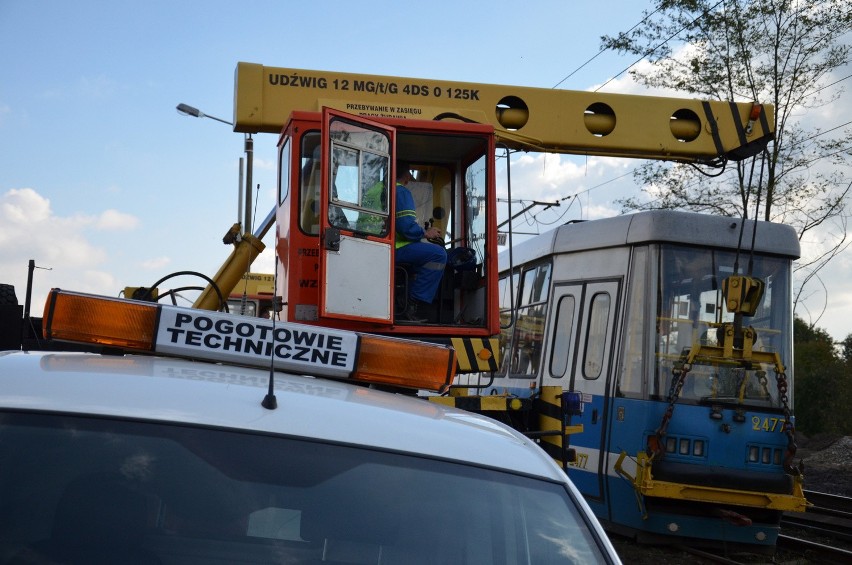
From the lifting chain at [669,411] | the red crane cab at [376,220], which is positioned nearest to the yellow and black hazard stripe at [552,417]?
the red crane cab at [376,220]

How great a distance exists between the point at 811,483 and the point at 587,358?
32.0 ft

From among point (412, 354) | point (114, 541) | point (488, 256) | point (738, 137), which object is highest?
point (738, 137)

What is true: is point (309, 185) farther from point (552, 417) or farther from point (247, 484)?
point (247, 484)

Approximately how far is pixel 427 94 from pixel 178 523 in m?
8.06

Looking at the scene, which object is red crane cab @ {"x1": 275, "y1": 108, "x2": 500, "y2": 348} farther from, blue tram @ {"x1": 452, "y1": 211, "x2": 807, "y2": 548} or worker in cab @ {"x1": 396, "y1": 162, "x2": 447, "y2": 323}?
blue tram @ {"x1": 452, "y1": 211, "x2": 807, "y2": 548}

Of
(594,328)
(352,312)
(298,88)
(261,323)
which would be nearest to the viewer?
(261,323)

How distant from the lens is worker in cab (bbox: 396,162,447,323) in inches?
330

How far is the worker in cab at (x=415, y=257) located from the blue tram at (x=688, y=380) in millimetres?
2239

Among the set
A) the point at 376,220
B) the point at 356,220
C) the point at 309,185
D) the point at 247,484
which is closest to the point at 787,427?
the point at 376,220

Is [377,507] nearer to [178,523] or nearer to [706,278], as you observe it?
[178,523]

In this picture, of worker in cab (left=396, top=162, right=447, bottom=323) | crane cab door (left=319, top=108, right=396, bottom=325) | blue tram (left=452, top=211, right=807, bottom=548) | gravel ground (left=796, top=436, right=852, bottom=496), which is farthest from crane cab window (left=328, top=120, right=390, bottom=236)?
gravel ground (left=796, top=436, right=852, bottom=496)

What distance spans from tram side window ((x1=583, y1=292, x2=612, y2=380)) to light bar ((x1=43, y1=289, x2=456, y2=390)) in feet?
27.9

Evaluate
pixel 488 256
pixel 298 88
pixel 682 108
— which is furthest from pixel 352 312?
pixel 682 108

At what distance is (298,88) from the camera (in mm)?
9758
